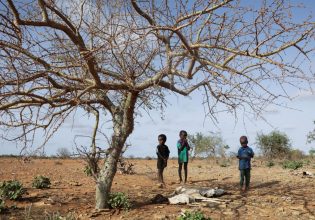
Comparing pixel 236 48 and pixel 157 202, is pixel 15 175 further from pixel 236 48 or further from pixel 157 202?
pixel 236 48

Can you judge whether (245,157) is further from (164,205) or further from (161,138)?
(164,205)

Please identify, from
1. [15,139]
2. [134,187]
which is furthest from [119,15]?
[134,187]

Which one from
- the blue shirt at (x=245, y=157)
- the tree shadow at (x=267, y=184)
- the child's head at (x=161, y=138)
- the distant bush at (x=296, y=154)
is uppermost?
the distant bush at (x=296, y=154)

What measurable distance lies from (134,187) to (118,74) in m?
5.09

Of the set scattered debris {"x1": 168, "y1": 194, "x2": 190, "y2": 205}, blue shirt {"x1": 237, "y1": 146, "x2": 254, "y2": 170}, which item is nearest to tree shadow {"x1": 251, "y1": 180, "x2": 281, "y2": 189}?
blue shirt {"x1": 237, "y1": 146, "x2": 254, "y2": 170}

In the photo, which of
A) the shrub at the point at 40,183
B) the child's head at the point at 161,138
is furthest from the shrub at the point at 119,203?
the child's head at the point at 161,138

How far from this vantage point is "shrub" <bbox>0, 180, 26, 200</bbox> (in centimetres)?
912

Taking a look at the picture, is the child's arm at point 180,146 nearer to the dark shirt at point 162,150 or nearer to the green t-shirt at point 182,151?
the green t-shirt at point 182,151

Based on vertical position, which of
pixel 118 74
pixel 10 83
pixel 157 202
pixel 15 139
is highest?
pixel 118 74

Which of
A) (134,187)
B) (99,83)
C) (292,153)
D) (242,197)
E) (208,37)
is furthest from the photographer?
(292,153)

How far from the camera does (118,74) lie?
7.42 meters

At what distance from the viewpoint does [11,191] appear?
9.24 meters

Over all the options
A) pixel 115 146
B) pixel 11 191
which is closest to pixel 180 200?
pixel 115 146

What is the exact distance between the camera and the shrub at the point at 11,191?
912 centimetres
